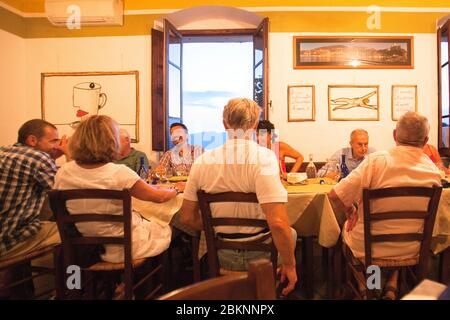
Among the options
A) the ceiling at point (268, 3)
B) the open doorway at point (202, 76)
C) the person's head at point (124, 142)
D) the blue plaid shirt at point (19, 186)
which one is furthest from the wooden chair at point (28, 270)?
the ceiling at point (268, 3)

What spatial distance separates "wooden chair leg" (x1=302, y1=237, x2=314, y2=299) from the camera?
2.14 m

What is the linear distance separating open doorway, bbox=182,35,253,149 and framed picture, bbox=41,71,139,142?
4.16ft

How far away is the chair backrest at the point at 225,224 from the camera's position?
1.42 meters

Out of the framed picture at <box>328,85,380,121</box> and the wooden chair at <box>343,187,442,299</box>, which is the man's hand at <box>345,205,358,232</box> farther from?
the framed picture at <box>328,85,380,121</box>

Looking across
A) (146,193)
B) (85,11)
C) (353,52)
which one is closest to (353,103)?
(353,52)

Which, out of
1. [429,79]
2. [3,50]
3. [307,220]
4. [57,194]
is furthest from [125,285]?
[429,79]

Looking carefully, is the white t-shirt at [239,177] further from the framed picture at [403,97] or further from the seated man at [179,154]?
the framed picture at [403,97]

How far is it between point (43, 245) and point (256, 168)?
1320 mm

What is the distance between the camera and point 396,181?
163 centimetres

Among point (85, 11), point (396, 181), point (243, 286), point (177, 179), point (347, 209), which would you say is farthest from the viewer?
point (85, 11)

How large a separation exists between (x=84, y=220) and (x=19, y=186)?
515 mm

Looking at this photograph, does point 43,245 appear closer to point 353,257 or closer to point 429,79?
point 353,257

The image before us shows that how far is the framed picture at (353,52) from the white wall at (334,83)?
69 mm

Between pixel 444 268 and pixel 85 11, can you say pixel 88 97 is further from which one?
pixel 444 268
